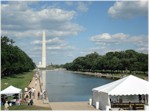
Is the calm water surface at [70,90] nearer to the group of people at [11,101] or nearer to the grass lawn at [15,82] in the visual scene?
the grass lawn at [15,82]

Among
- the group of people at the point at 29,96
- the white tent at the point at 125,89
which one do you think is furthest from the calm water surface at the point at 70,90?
the white tent at the point at 125,89

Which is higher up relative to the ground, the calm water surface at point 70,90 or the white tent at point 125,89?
the white tent at point 125,89

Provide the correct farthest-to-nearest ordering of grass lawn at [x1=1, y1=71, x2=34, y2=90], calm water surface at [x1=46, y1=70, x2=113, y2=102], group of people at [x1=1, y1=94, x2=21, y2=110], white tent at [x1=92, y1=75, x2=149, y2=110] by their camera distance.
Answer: grass lawn at [x1=1, y1=71, x2=34, y2=90] → calm water surface at [x1=46, y1=70, x2=113, y2=102] → group of people at [x1=1, y1=94, x2=21, y2=110] → white tent at [x1=92, y1=75, x2=149, y2=110]

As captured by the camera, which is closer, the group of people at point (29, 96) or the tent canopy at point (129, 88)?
the tent canopy at point (129, 88)

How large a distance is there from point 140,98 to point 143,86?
58.0 inches

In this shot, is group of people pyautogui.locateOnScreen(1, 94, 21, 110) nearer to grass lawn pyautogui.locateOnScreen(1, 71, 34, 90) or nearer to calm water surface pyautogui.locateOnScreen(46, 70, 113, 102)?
calm water surface pyautogui.locateOnScreen(46, 70, 113, 102)

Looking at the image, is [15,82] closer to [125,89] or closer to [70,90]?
[70,90]

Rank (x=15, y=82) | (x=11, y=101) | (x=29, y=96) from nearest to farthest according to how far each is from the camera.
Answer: (x=11, y=101) < (x=29, y=96) < (x=15, y=82)

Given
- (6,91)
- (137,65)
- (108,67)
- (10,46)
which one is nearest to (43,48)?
(108,67)

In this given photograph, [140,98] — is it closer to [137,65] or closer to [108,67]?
[137,65]

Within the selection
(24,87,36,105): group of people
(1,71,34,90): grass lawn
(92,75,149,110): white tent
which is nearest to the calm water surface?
(24,87,36,105): group of people

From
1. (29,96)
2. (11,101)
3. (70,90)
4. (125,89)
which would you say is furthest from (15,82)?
(125,89)

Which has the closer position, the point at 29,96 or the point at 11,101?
the point at 11,101

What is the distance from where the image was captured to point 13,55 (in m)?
77.3
